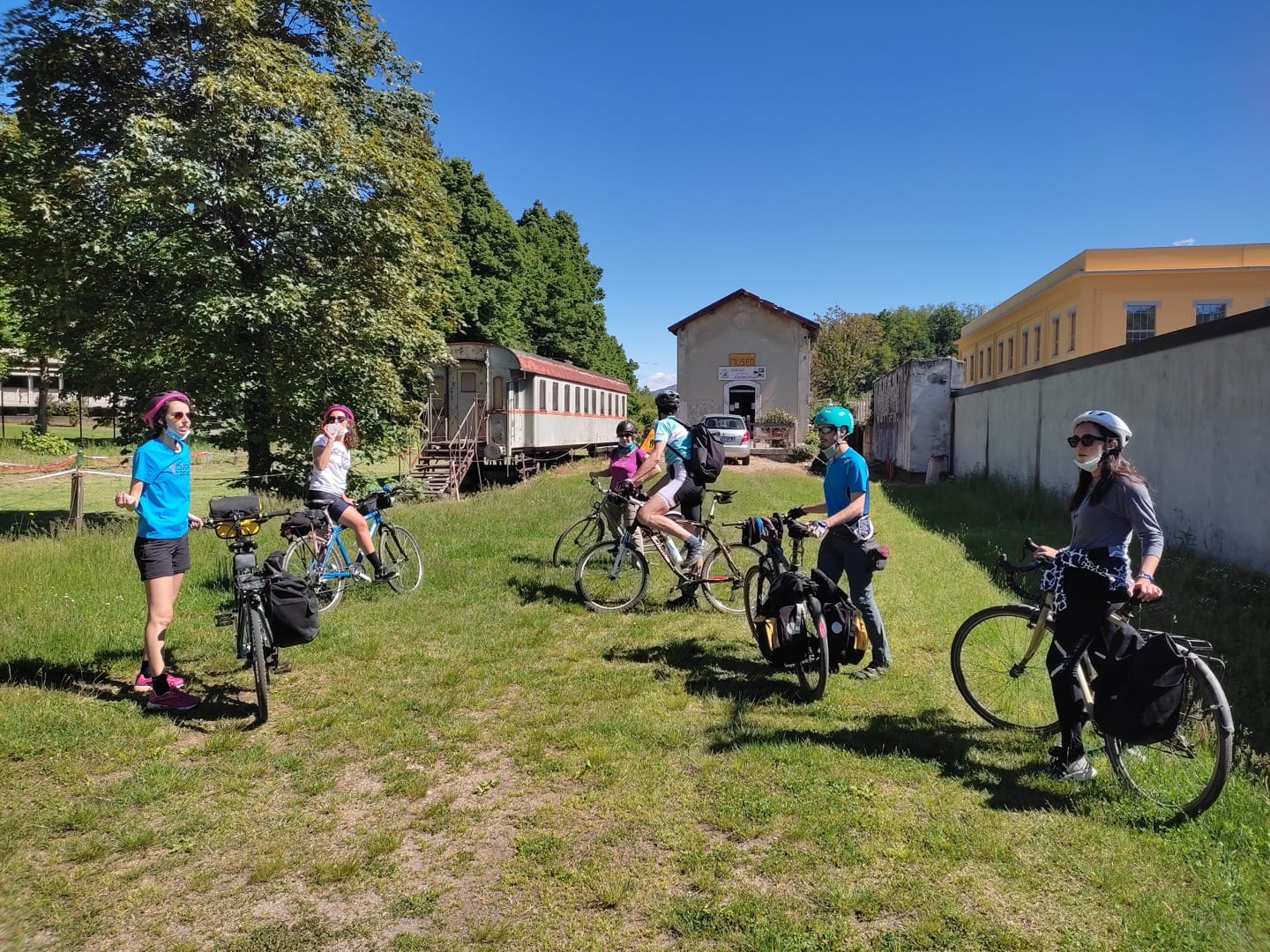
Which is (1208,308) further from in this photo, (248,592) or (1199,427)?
(248,592)

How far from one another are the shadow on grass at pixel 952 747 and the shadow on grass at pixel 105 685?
311cm

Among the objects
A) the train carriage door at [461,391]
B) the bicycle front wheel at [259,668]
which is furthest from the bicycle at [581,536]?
the train carriage door at [461,391]

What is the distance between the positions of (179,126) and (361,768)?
458 inches

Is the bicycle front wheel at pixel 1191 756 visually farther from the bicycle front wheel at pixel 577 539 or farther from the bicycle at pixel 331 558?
the bicycle at pixel 331 558

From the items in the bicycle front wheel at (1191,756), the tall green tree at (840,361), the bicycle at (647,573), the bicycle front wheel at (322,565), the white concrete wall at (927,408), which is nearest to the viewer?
the bicycle front wheel at (1191,756)

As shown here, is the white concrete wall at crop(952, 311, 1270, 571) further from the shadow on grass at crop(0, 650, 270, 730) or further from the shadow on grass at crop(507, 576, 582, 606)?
the shadow on grass at crop(0, 650, 270, 730)

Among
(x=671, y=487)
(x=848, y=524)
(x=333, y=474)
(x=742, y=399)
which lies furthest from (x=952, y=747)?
(x=742, y=399)

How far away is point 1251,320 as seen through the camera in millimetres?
8008

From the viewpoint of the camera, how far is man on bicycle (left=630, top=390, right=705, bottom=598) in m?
6.79

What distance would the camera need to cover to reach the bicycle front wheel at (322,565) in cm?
678

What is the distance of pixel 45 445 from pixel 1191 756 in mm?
38039

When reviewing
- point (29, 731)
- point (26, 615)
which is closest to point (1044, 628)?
point (29, 731)

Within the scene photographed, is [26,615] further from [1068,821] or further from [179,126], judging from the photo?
[179,126]

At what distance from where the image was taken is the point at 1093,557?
11.8 feet
